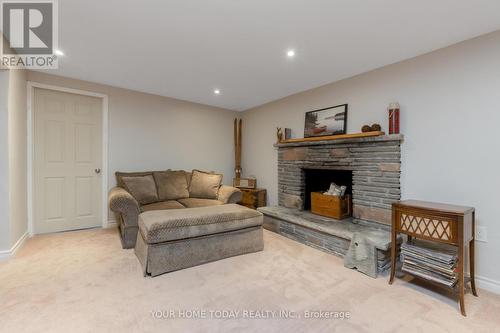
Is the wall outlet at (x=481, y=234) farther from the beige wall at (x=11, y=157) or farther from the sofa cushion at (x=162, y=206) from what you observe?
the beige wall at (x=11, y=157)

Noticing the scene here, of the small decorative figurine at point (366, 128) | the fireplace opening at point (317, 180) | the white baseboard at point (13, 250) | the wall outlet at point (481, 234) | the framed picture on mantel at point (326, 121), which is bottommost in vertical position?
the white baseboard at point (13, 250)

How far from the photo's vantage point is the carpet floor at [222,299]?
1507 mm

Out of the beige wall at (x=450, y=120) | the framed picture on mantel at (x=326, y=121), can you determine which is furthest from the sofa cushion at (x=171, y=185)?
the beige wall at (x=450, y=120)

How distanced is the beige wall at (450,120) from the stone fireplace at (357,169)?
5.5 inches

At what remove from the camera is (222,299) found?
179 centimetres

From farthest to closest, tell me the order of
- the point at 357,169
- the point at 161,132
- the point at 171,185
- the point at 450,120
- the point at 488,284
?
the point at 161,132 → the point at 171,185 → the point at 357,169 → the point at 450,120 → the point at 488,284

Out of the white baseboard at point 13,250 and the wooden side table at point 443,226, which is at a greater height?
the wooden side table at point 443,226

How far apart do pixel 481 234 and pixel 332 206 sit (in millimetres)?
1400

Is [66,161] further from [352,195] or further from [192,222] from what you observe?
[352,195]

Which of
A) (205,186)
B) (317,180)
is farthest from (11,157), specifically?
(317,180)

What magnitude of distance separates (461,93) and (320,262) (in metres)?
2.09

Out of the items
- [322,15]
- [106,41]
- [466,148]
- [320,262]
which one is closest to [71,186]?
[106,41]

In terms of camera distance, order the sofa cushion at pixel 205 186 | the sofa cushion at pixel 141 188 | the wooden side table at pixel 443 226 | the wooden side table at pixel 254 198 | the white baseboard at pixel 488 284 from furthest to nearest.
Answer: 1. the wooden side table at pixel 254 198
2. the sofa cushion at pixel 205 186
3. the sofa cushion at pixel 141 188
4. the white baseboard at pixel 488 284
5. the wooden side table at pixel 443 226

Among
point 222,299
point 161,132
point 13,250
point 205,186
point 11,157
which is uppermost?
point 161,132
